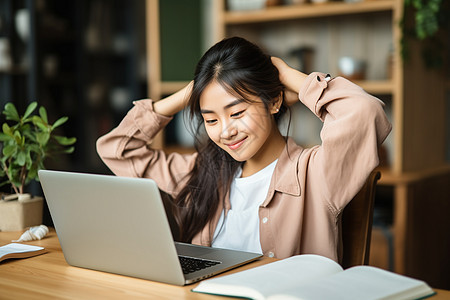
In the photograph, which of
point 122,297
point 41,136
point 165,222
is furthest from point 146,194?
point 41,136

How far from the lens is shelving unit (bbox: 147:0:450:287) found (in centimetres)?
242

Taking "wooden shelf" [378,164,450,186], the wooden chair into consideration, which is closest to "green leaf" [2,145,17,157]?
the wooden chair

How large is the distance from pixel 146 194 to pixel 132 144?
0.79m

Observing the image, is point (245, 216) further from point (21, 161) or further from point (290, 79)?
point (21, 161)

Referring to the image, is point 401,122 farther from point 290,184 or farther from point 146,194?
point 146,194

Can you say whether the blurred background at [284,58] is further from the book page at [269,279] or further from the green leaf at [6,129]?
the book page at [269,279]

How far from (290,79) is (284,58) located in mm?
1617

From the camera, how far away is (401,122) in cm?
245

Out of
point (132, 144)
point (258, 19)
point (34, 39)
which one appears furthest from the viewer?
point (34, 39)

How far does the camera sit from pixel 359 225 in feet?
4.60

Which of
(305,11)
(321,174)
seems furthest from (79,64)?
(321,174)

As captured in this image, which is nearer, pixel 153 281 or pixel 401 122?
pixel 153 281

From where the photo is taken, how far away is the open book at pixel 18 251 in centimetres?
120

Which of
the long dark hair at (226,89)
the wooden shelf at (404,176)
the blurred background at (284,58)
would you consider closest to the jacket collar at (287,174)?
the long dark hair at (226,89)
